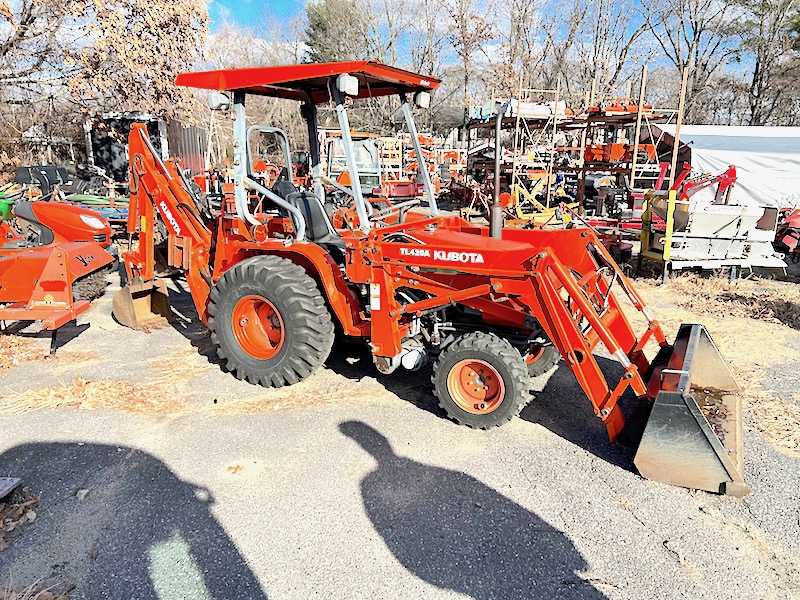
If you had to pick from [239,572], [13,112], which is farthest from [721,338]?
[13,112]

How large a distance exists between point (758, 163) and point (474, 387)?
1632cm

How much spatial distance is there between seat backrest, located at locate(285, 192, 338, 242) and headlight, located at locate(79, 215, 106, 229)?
4.45m

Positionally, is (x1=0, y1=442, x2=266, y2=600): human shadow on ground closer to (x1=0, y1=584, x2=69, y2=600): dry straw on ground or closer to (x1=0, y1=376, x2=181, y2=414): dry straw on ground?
(x1=0, y1=584, x2=69, y2=600): dry straw on ground

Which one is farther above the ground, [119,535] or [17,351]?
[17,351]

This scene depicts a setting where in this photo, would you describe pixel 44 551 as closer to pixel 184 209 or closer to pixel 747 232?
pixel 184 209

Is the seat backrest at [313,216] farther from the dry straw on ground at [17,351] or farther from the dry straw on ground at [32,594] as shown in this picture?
the dry straw on ground at [32,594]

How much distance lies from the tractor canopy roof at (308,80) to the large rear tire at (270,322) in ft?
4.40

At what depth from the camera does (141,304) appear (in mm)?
6121

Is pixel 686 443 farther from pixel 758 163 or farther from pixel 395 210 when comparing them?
pixel 758 163

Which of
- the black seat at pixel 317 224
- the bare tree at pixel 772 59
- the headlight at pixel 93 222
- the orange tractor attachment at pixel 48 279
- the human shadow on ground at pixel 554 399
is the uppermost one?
the bare tree at pixel 772 59

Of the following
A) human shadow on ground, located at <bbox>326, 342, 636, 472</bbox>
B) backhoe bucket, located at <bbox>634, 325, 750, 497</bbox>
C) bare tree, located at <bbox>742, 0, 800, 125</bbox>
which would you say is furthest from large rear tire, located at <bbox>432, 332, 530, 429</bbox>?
bare tree, located at <bbox>742, 0, 800, 125</bbox>

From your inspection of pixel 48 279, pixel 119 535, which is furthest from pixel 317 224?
pixel 119 535

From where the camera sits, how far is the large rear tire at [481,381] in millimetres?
3734

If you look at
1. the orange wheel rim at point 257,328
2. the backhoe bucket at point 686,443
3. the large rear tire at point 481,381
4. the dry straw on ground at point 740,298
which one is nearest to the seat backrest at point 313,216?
the orange wheel rim at point 257,328
